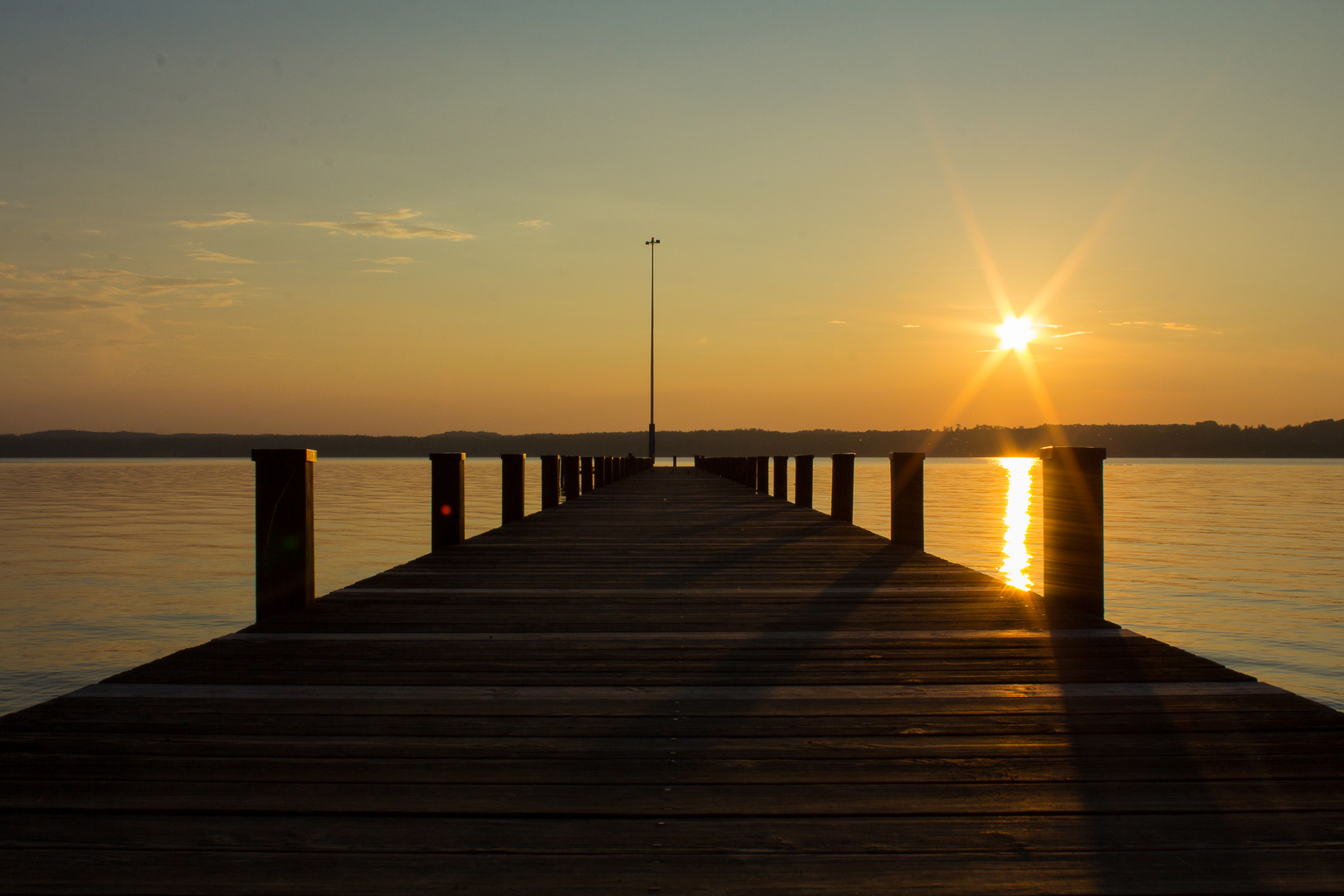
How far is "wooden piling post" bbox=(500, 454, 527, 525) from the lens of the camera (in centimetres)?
1258

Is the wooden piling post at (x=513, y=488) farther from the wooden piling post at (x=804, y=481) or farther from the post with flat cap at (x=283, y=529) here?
the post with flat cap at (x=283, y=529)

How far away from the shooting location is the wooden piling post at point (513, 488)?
12.6 meters

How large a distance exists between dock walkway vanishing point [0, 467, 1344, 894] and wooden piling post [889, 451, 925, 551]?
14.4ft

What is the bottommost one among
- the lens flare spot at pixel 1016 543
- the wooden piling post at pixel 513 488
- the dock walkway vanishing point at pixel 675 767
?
the lens flare spot at pixel 1016 543

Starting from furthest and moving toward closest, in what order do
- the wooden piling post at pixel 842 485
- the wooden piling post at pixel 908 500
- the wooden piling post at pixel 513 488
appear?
the wooden piling post at pixel 842 485 → the wooden piling post at pixel 513 488 → the wooden piling post at pixel 908 500

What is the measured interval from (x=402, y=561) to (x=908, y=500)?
16860mm

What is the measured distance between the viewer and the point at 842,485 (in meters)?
13.2

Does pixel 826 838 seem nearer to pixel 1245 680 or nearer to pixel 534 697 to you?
pixel 534 697

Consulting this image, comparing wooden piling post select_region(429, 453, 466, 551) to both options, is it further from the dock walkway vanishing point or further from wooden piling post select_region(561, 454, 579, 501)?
wooden piling post select_region(561, 454, 579, 501)

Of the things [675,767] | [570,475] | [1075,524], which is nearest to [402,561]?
[570,475]

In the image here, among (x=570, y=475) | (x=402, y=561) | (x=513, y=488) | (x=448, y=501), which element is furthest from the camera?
(x=402, y=561)

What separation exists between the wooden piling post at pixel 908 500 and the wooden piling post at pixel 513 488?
16.2 ft

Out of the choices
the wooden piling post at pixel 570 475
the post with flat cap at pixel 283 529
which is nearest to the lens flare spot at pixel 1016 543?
the post with flat cap at pixel 283 529

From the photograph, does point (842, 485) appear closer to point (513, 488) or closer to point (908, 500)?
point (908, 500)
